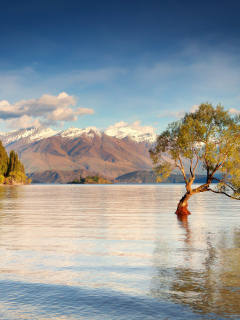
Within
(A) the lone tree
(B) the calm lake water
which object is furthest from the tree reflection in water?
(A) the lone tree

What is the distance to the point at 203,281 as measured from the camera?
16.3 m

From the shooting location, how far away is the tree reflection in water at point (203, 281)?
1314 cm

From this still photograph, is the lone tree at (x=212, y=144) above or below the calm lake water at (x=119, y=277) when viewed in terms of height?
above

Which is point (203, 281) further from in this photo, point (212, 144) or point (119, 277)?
point (212, 144)

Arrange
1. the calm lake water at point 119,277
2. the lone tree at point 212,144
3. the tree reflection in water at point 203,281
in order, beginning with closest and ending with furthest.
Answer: the calm lake water at point 119,277
the tree reflection in water at point 203,281
the lone tree at point 212,144

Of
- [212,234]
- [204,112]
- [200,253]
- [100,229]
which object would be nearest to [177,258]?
[200,253]

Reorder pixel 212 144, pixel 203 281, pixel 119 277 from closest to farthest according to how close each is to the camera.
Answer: pixel 203 281 < pixel 119 277 < pixel 212 144

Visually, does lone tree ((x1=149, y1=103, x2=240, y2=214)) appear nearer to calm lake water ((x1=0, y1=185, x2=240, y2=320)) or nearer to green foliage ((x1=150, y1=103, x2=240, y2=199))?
Result: green foliage ((x1=150, y1=103, x2=240, y2=199))

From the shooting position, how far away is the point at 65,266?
1947 cm

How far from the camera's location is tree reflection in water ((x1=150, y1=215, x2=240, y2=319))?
1314 cm

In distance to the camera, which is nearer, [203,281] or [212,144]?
[203,281]

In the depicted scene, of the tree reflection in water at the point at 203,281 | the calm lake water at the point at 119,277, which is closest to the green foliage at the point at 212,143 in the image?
the calm lake water at the point at 119,277

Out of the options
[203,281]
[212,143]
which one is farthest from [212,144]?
[203,281]

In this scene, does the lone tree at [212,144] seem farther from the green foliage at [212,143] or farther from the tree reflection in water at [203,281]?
the tree reflection in water at [203,281]
